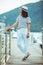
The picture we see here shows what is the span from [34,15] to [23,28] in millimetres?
396

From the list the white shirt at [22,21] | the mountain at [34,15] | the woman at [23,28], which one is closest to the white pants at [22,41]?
the woman at [23,28]

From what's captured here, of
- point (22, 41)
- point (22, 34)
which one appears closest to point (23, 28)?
point (22, 34)

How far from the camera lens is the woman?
4371mm

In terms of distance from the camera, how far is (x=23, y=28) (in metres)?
4.38

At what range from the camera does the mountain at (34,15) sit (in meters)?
4.39

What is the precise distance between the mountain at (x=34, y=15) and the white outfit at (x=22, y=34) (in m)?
0.12

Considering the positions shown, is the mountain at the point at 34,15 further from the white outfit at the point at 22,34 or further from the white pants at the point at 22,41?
the white pants at the point at 22,41

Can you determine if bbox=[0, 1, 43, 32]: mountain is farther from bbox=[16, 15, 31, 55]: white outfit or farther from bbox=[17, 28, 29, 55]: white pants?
bbox=[17, 28, 29, 55]: white pants

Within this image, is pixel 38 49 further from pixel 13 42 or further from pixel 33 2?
pixel 33 2

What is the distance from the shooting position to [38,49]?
445cm

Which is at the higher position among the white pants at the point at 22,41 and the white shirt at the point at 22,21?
the white shirt at the point at 22,21

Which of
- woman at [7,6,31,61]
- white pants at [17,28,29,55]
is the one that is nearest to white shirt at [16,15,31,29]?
woman at [7,6,31,61]

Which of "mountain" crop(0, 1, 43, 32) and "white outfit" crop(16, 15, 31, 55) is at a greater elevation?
"mountain" crop(0, 1, 43, 32)

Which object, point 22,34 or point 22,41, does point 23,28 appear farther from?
point 22,41
